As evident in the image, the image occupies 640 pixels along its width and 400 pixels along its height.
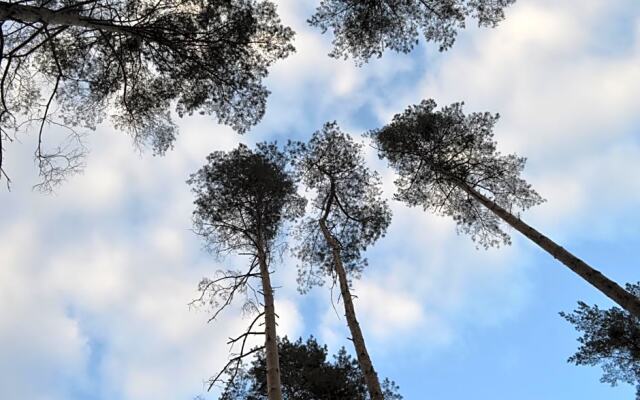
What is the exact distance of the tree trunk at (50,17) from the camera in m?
6.90

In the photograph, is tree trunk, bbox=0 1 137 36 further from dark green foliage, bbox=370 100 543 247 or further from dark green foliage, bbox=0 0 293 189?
dark green foliage, bbox=370 100 543 247

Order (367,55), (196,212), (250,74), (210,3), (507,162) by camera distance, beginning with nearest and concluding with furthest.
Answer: (210,3) → (250,74) → (367,55) → (196,212) → (507,162)

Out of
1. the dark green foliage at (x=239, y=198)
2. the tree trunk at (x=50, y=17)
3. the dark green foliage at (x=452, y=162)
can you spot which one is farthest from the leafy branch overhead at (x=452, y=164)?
the tree trunk at (x=50, y=17)

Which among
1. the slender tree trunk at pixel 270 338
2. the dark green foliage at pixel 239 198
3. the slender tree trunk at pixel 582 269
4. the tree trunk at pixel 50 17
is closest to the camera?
the tree trunk at pixel 50 17

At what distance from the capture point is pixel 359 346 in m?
9.92

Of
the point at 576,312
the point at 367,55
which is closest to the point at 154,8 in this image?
the point at 367,55

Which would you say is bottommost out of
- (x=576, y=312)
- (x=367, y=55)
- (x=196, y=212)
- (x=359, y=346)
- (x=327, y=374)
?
(x=359, y=346)

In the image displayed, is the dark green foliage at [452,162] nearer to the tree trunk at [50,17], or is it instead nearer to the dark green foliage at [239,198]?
the dark green foliage at [239,198]

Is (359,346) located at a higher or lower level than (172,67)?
lower

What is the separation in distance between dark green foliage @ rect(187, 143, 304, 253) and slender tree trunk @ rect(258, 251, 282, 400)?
162cm

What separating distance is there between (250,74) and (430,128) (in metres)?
6.28

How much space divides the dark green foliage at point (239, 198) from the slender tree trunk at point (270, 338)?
1616mm

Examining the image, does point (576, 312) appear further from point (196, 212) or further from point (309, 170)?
point (196, 212)

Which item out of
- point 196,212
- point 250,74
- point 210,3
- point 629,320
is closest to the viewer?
point 210,3
